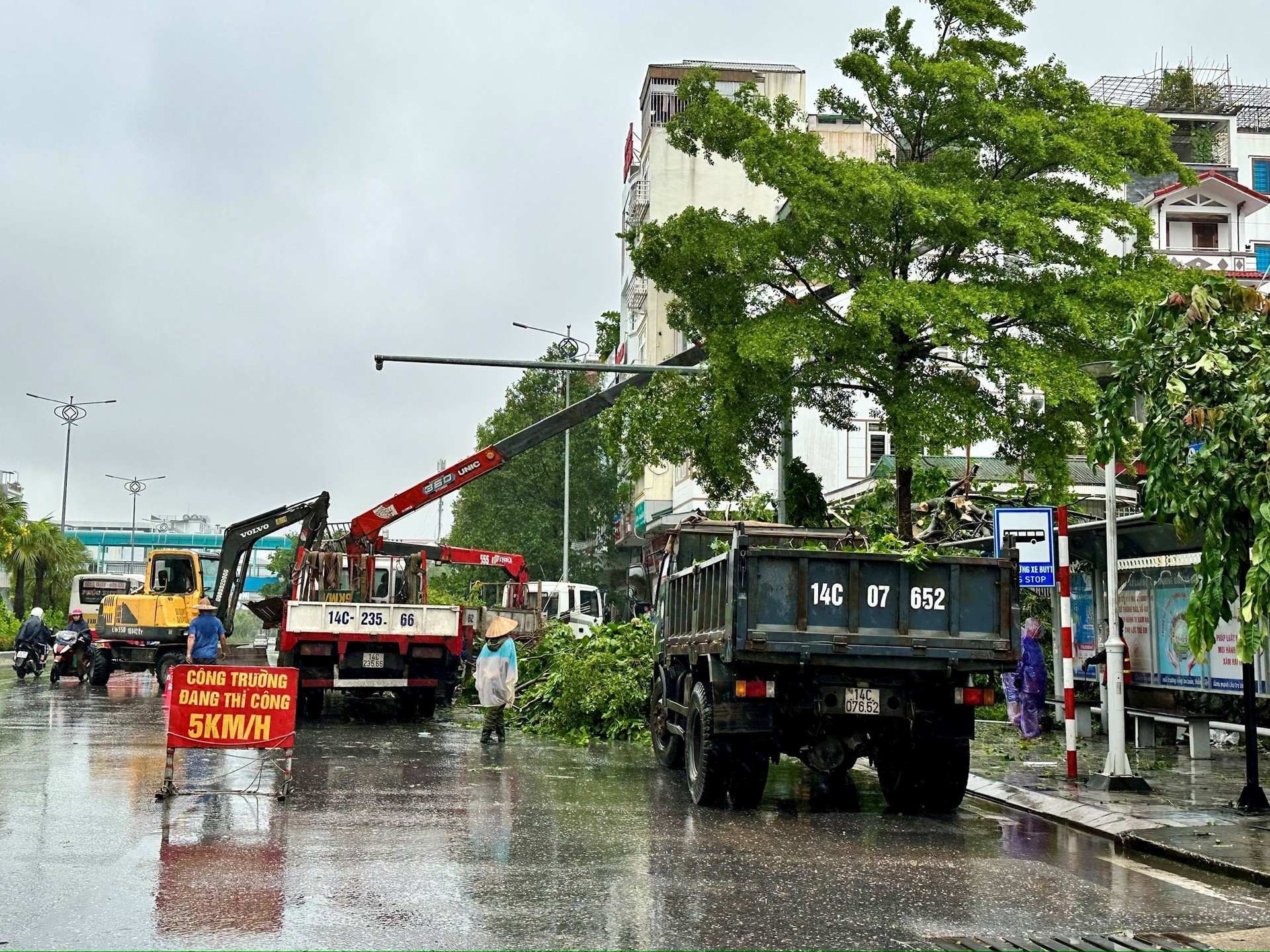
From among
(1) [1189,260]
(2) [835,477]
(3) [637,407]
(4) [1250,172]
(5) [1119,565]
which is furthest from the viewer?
(4) [1250,172]

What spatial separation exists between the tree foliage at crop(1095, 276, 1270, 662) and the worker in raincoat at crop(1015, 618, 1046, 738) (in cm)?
696

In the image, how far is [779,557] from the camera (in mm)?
11406

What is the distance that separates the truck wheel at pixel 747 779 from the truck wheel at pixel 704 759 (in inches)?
2.9

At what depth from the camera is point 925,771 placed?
40.4 ft

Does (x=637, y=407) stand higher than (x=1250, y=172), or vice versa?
(x=1250, y=172)

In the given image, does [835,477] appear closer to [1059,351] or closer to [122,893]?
[1059,351]

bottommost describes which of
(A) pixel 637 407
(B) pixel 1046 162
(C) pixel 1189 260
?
(A) pixel 637 407

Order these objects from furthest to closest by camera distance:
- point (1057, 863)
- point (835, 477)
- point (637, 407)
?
point (835, 477) < point (637, 407) < point (1057, 863)

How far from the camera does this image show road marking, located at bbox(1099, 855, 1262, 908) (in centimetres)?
842

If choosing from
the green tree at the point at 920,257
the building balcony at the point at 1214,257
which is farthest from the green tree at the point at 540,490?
the green tree at the point at 920,257

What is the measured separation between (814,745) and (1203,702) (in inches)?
262

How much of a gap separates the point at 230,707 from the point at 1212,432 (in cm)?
822

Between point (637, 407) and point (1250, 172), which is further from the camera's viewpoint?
point (1250, 172)

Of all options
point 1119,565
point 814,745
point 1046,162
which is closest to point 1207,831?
point 814,745
